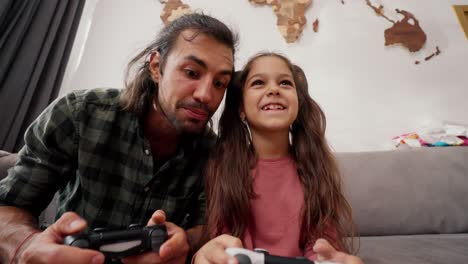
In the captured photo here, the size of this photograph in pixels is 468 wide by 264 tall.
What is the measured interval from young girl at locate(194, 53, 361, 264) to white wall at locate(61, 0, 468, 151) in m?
0.78

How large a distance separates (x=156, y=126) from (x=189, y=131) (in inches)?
5.1

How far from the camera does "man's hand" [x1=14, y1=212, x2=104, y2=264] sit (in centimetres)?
40

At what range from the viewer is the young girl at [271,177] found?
2.56ft

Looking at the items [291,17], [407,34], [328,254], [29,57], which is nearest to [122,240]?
[328,254]

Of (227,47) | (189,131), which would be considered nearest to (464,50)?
(227,47)

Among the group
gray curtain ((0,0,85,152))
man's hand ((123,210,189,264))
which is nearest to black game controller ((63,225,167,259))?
man's hand ((123,210,189,264))

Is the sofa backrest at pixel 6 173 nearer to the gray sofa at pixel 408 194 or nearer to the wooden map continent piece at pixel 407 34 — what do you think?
the gray sofa at pixel 408 194

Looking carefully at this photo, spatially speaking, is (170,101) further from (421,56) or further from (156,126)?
(421,56)

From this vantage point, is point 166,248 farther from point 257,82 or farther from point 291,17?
point 291,17

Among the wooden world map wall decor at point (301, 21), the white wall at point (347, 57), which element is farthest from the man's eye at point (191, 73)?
the wooden world map wall decor at point (301, 21)

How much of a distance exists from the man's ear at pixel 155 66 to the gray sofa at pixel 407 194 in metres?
0.75

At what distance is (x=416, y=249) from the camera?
0.96 m

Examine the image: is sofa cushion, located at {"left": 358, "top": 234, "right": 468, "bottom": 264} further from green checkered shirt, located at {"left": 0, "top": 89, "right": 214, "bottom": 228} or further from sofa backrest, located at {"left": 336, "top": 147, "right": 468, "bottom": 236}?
green checkered shirt, located at {"left": 0, "top": 89, "right": 214, "bottom": 228}

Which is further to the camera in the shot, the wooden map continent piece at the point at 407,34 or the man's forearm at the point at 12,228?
the wooden map continent piece at the point at 407,34
